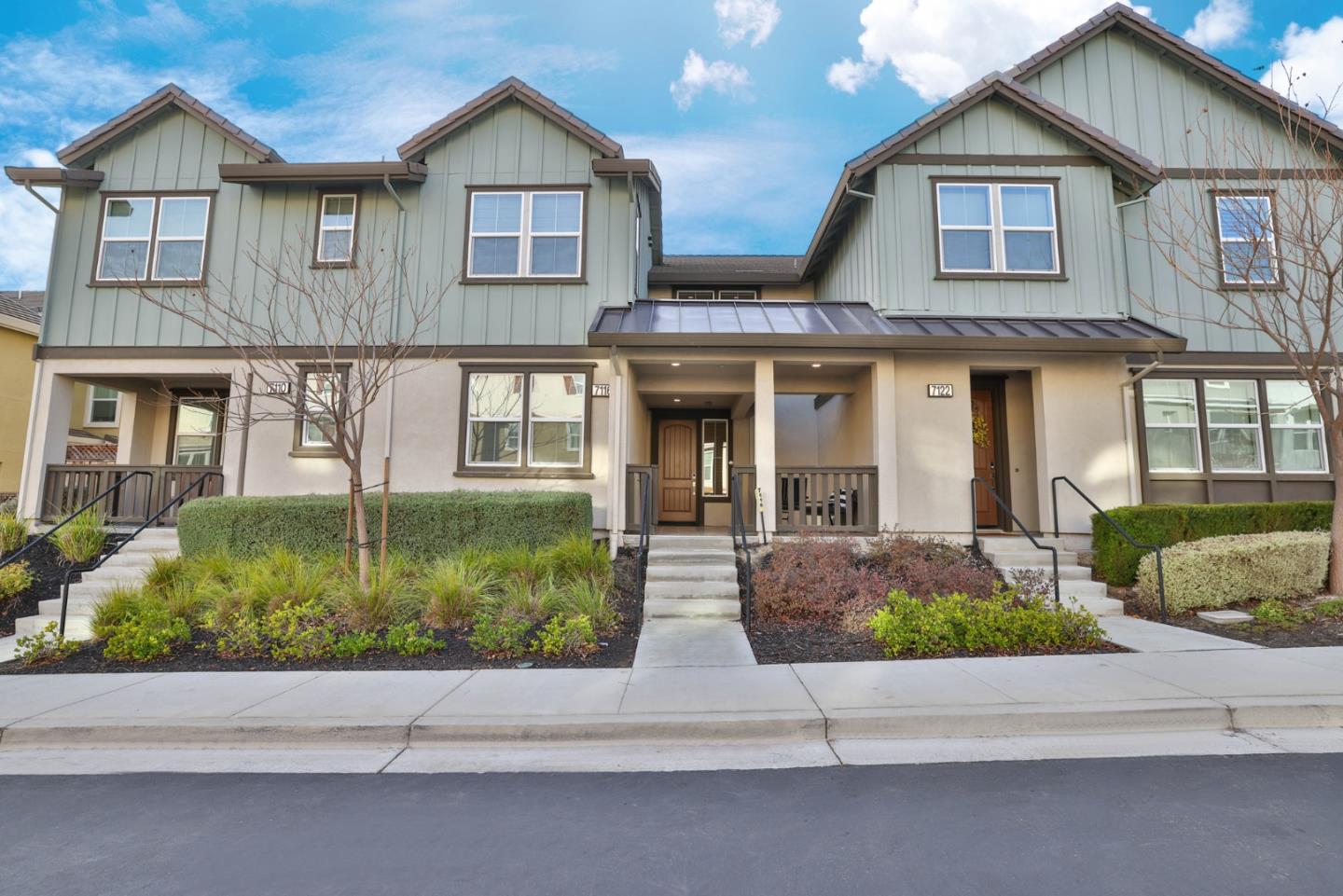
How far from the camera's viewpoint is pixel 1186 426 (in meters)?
10.2

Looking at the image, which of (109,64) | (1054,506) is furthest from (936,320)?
(109,64)

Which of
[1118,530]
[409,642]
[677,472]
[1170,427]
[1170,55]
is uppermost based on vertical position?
[1170,55]

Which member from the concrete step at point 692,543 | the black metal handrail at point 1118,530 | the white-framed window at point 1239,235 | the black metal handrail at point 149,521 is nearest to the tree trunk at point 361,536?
the concrete step at point 692,543

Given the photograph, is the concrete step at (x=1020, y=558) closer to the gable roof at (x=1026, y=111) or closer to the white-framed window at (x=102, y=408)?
the gable roof at (x=1026, y=111)

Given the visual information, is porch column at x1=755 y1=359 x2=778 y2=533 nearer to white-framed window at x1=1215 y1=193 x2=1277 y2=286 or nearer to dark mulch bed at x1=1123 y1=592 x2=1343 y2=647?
dark mulch bed at x1=1123 y1=592 x2=1343 y2=647

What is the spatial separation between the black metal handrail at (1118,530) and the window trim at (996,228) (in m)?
3.29

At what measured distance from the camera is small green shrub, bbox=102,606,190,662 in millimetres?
5844

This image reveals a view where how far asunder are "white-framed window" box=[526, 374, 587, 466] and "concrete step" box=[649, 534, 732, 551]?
2287mm

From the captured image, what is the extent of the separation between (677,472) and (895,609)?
24.9 feet

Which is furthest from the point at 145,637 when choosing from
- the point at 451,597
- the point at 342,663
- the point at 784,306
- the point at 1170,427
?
the point at 1170,427

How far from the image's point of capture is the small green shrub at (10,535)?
9.06 metres

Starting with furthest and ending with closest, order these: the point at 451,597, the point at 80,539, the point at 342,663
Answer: the point at 80,539
the point at 451,597
the point at 342,663

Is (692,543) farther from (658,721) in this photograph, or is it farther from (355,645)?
(658,721)

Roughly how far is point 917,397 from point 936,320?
1.30m
